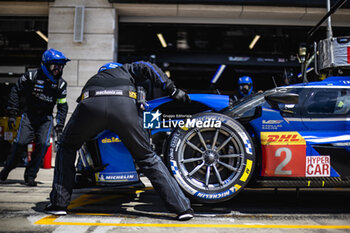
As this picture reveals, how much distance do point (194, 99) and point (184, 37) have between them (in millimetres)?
7201

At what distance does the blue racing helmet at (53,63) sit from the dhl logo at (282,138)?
3.14 meters

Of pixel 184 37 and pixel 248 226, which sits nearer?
pixel 248 226

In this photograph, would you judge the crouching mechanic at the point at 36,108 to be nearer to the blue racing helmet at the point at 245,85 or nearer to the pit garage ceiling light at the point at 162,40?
the blue racing helmet at the point at 245,85

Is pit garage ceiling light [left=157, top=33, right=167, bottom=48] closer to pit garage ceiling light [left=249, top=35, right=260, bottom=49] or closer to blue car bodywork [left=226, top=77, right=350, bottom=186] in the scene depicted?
pit garage ceiling light [left=249, top=35, right=260, bottom=49]

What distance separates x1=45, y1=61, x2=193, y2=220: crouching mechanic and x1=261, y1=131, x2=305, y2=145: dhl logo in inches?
37.8

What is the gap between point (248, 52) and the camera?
10.8 meters

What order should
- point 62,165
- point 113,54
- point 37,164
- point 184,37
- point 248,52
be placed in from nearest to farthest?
point 62,165
point 37,164
point 113,54
point 184,37
point 248,52

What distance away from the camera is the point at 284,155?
2.83 meters

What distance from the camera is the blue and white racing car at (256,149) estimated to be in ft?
9.25

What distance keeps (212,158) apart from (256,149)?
49cm

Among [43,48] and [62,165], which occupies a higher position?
[43,48]

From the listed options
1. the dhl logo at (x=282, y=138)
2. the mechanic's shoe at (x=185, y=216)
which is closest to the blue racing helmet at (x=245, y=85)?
the dhl logo at (x=282, y=138)

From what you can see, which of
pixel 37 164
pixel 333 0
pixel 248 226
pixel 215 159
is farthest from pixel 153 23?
pixel 248 226

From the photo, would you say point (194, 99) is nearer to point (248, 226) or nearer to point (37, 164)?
point (248, 226)
